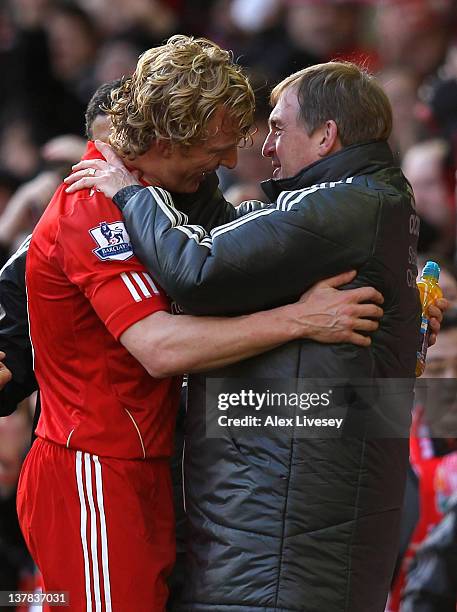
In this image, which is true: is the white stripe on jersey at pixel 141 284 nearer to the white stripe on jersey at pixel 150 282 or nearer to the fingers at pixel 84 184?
the white stripe on jersey at pixel 150 282

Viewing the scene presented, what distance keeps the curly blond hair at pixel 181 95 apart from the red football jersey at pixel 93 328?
0.22 metres

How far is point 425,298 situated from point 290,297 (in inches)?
25.0

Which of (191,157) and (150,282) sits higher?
(191,157)

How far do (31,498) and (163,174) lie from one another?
905mm

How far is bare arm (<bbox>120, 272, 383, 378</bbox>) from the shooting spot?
2.96 meters

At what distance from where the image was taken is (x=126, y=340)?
298cm

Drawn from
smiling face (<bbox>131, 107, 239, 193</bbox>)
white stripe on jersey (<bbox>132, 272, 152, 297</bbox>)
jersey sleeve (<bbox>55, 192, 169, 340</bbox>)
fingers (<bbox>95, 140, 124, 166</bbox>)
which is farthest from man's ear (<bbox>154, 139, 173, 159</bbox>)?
white stripe on jersey (<bbox>132, 272, 152, 297</bbox>)

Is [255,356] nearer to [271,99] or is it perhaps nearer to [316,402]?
[316,402]

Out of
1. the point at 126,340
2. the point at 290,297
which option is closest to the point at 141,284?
the point at 126,340

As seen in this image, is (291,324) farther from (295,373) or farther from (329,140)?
(329,140)

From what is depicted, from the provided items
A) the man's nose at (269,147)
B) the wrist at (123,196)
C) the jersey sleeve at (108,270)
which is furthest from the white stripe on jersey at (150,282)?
the man's nose at (269,147)

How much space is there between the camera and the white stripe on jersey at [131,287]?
298 centimetres

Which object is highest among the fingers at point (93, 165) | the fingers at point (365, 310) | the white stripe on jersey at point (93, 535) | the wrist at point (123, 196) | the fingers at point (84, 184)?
the fingers at point (93, 165)

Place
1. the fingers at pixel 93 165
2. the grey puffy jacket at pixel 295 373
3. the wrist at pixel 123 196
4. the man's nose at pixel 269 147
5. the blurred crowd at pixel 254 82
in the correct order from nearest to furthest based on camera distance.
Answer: the grey puffy jacket at pixel 295 373
the wrist at pixel 123 196
the fingers at pixel 93 165
the man's nose at pixel 269 147
the blurred crowd at pixel 254 82
